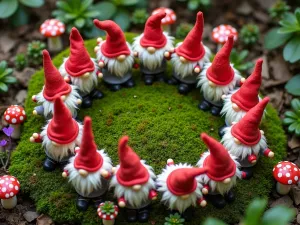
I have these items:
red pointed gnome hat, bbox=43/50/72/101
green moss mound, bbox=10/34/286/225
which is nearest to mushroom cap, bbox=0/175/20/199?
green moss mound, bbox=10/34/286/225

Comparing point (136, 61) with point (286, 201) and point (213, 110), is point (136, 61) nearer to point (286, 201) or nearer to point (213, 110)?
point (213, 110)

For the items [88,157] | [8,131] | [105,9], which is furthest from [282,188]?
[105,9]

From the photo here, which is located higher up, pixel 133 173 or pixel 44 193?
pixel 133 173

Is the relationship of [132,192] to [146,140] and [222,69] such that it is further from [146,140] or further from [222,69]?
[222,69]

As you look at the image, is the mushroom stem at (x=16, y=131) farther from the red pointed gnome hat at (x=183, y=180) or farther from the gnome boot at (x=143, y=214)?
the red pointed gnome hat at (x=183, y=180)

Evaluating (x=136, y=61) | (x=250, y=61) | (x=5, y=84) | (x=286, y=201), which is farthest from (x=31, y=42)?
(x=286, y=201)

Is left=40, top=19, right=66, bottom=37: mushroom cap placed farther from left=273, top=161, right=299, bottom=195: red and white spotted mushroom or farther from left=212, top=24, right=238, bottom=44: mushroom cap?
left=273, top=161, right=299, bottom=195: red and white spotted mushroom
